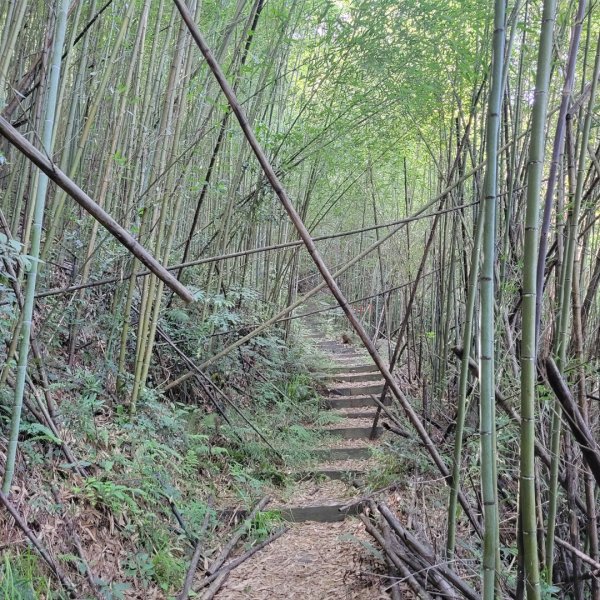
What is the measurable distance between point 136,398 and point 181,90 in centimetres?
163

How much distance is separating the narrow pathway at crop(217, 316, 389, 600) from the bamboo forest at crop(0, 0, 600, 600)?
2 centimetres

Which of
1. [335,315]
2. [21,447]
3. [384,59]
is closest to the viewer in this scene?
[21,447]

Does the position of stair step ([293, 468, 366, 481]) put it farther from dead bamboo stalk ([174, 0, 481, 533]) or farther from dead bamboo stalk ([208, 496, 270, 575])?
dead bamboo stalk ([174, 0, 481, 533])

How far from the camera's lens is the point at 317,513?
3.17 m

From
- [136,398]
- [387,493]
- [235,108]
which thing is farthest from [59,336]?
[235,108]

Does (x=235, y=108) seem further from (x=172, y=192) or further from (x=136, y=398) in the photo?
(x=136, y=398)

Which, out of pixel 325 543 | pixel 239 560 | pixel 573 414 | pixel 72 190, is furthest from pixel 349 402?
pixel 72 190

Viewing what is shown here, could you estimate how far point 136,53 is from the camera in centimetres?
239

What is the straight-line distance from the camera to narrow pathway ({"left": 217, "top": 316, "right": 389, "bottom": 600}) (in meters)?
2.32

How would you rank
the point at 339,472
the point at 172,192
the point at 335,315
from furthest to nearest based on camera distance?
the point at 335,315, the point at 339,472, the point at 172,192

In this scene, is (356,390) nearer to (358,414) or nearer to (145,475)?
(358,414)

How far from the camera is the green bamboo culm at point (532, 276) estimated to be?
96cm

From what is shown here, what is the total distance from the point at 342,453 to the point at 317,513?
1006 millimetres

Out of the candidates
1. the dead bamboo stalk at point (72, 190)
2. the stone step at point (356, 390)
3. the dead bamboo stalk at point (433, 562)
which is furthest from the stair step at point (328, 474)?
the dead bamboo stalk at point (72, 190)
